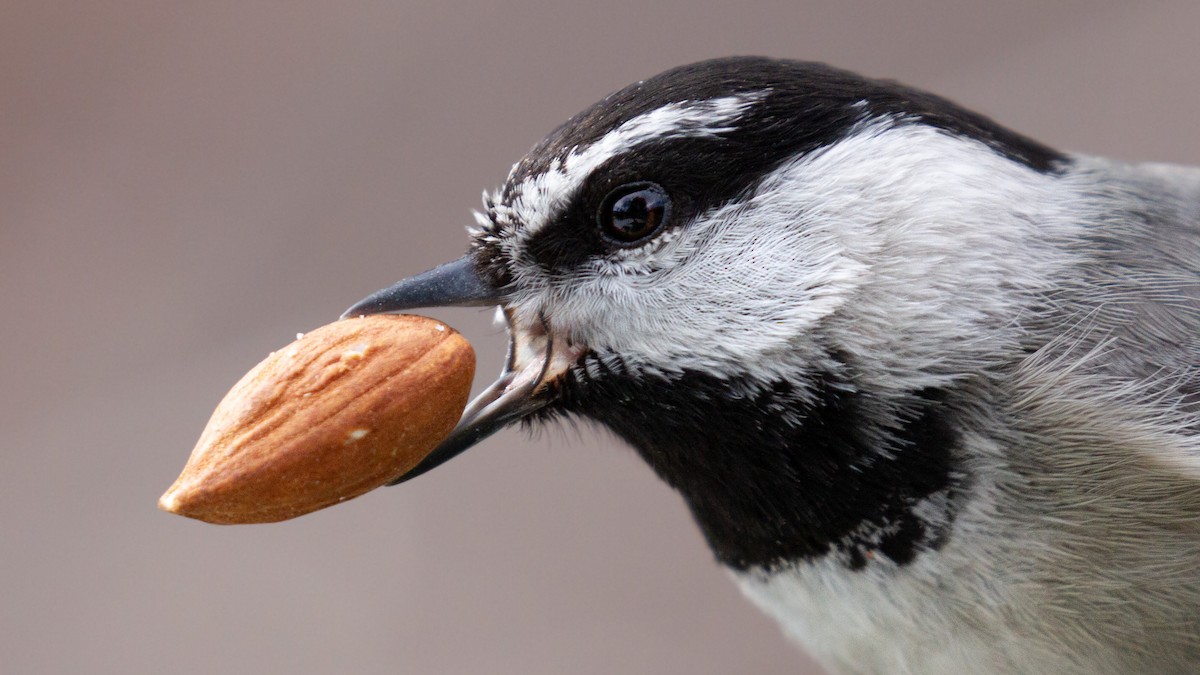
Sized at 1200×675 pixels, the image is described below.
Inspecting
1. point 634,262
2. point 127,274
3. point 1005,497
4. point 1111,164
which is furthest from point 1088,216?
point 127,274

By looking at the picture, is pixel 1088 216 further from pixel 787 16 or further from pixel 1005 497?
pixel 787 16

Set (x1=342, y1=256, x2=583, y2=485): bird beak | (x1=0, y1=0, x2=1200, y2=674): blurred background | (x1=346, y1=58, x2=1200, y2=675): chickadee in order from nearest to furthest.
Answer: (x1=346, y1=58, x2=1200, y2=675): chickadee < (x1=342, y1=256, x2=583, y2=485): bird beak < (x1=0, y1=0, x2=1200, y2=674): blurred background

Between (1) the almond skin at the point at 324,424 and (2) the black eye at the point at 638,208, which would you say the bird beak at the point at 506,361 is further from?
(2) the black eye at the point at 638,208

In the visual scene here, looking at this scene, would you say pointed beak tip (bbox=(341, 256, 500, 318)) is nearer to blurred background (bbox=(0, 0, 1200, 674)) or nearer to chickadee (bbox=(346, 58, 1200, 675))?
chickadee (bbox=(346, 58, 1200, 675))

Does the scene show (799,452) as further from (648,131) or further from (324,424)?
(324,424)

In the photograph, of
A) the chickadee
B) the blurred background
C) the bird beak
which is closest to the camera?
the chickadee

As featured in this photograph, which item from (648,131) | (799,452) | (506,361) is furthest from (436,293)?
(799,452)

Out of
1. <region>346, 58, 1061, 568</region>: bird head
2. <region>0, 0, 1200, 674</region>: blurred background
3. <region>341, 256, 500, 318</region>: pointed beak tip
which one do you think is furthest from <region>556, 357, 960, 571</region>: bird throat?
<region>0, 0, 1200, 674</region>: blurred background
